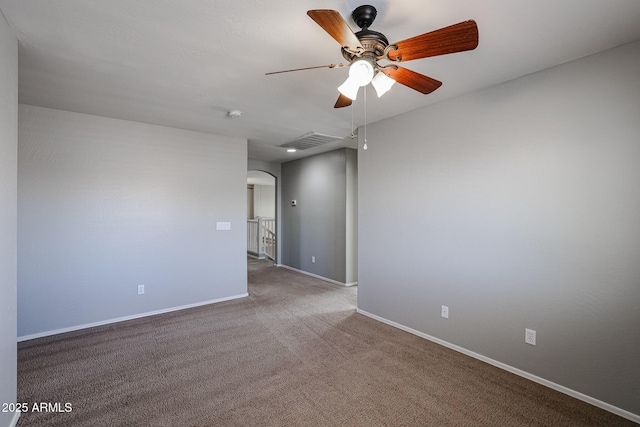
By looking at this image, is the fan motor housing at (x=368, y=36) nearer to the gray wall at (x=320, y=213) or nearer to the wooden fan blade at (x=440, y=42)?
the wooden fan blade at (x=440, y=42)

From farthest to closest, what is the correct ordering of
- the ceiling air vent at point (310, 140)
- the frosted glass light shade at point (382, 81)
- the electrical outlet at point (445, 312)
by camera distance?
the ceiling air vent at point (310, 140) → the electrical outlet at point (445, 312) → the frosted glass light shade at point (382, 81)

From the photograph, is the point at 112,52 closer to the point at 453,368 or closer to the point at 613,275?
the point at 453,368

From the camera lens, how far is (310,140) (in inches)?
180

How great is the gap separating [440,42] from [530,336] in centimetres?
236

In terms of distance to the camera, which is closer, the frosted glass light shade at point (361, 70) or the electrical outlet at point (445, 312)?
the frosted glass light shade at point (361, 70)

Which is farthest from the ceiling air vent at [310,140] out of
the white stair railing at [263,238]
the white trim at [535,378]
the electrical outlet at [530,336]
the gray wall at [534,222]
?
the white stair railing at [263,238]

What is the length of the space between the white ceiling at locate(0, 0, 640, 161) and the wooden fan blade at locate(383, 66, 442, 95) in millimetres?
280

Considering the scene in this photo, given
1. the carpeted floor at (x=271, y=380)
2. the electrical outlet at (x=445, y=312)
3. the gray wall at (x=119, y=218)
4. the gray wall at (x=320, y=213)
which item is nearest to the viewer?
the carpeted floor at (x=271, y=380)

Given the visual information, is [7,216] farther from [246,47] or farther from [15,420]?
[246,47]

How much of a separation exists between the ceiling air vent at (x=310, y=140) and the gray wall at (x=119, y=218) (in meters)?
0.83

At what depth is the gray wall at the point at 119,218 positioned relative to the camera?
10.3 ft

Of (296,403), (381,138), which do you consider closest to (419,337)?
(296,403)

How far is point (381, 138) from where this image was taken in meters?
3.61

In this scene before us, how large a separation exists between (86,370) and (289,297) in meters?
2.56
